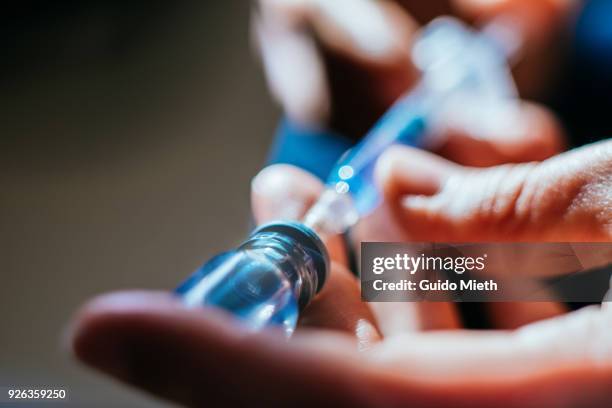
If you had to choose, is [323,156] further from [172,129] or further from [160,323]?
[160,323]

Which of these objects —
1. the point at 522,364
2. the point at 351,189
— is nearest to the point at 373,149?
the point at 351,189

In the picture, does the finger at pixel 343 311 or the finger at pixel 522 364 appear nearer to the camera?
the finger at pixel 522 364

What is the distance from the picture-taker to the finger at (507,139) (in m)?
0.50

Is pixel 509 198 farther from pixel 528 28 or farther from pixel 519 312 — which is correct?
pixel 528 28

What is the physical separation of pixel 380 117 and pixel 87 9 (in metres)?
0.28

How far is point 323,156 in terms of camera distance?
540mm

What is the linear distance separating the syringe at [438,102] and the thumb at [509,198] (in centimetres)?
3

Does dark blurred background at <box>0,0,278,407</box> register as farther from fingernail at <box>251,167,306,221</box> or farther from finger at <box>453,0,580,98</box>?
finger at <box>453,0,580,98</box>

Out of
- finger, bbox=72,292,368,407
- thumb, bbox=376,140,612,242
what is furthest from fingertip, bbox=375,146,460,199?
finger, bbox=72,292,368,407

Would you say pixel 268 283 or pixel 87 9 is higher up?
pixel 87 9

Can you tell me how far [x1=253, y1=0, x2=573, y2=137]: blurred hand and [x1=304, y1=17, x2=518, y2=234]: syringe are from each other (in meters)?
0.02

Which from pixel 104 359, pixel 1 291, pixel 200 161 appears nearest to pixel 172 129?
pixel 200 161

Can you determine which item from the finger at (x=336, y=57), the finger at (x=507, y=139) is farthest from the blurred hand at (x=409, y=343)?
the finger at (x=336, y=57)

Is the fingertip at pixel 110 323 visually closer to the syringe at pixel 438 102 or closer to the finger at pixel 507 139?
the syringe at pixel 438 102
